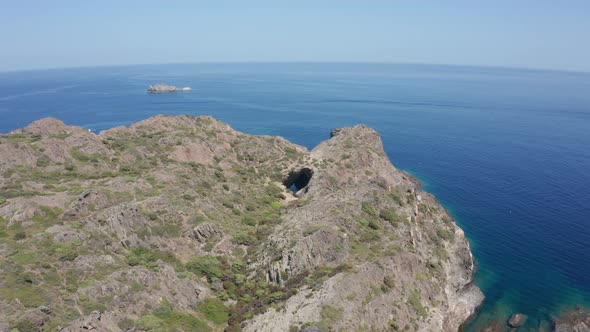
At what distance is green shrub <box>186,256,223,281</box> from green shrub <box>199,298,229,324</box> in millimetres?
3723

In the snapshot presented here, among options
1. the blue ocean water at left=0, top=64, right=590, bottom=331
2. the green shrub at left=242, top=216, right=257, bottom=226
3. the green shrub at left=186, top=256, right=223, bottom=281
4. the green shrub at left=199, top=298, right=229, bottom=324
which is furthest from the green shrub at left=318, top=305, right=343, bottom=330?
the blue ocean water at left=0, top=64, right=590, bottom=331

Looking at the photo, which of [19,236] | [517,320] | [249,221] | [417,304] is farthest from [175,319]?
[517,320]

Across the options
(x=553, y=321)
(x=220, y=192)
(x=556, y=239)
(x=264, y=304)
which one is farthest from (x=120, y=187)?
(x=556, y=239)

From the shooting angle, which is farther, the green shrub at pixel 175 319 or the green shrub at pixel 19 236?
the green shrub at pixel 19 236

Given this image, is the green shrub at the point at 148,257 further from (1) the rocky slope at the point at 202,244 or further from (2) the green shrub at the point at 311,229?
(2) the green shrub at the point at 311,229

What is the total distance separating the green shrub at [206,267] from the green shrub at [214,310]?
3723mm

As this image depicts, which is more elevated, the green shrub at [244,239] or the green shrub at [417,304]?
the green shrub at [244,239]

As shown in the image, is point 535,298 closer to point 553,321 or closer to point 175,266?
point 553,321

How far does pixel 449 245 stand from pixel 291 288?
39.4 meters

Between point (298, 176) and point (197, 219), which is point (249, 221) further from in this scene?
point (298, 176)

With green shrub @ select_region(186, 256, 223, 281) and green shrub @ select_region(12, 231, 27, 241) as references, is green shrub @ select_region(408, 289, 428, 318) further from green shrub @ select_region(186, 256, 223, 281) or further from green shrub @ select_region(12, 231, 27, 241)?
green shrub @ select_region(12, 231, 27, 241)

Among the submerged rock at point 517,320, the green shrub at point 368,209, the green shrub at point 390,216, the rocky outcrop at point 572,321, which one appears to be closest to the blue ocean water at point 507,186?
the submerged rock at point 517,320

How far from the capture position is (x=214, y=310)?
140 ft

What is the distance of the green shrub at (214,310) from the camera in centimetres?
4200
